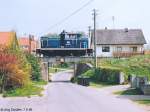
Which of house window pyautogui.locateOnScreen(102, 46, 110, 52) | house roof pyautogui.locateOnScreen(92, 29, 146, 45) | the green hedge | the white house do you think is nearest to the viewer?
the green hedge

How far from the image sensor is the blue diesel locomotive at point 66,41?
71.4 metres

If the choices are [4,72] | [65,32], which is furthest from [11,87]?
[65,32]

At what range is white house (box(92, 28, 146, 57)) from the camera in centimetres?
9369

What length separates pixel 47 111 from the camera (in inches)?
1107

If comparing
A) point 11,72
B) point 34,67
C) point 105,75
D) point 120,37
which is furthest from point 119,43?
point 11,72

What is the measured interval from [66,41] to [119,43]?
23876mm

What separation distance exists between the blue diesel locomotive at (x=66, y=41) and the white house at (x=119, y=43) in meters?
21.6

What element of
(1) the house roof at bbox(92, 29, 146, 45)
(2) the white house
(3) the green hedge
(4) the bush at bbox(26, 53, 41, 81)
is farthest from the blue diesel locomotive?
(1) the house roof at bbox(92, 29, 146, 45)

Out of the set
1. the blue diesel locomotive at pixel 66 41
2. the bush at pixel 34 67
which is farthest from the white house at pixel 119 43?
the bush at pixel 34 67

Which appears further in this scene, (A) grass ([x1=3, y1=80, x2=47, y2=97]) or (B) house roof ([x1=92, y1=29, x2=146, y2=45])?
(B) house roof ([x1=92, y1=29, x2=146, y2=45])

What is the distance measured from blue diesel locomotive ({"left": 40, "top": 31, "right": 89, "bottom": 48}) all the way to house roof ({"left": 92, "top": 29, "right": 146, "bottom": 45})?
2239cm

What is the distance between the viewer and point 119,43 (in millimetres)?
94000

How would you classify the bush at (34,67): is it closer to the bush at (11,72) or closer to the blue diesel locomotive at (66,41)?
the blue diesel locomotive at (66,41)

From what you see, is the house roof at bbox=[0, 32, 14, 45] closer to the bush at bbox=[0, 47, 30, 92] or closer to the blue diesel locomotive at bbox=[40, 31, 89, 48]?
the blue diesel locomotive at bbox=[40, 31, 89, 48]
